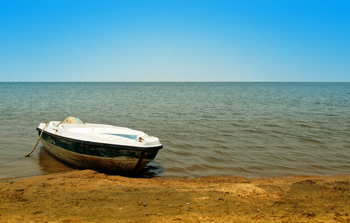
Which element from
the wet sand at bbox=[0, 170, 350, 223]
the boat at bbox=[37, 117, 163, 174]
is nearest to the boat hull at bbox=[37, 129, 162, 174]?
the boat at bbox=[37, 117, 163, 174]

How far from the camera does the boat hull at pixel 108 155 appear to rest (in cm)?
706

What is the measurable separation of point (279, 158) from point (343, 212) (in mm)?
5551

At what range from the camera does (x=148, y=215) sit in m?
4.11

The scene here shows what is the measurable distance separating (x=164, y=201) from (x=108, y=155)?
9.45 ft

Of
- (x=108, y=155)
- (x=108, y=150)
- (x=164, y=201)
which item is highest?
(x=108, y=150)

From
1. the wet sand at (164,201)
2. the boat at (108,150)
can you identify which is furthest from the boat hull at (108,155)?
the wet sand at (164,201)

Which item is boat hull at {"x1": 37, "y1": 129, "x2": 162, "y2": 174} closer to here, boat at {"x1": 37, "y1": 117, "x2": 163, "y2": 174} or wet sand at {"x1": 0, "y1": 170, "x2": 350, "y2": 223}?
boat at {"x1": 37, "y1": 117, "x2": 163, "y2": 174}

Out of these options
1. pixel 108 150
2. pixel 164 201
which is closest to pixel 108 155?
pixel 108 150

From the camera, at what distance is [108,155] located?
7.18m

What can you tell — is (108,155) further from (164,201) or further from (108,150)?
(164,201)

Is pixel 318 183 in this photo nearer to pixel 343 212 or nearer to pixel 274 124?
pixel 343 212

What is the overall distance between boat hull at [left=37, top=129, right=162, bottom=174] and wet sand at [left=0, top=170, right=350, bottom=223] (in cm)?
63

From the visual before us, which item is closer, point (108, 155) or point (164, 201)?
point (164, 201)

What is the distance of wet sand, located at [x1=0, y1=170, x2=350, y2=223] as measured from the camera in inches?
160
